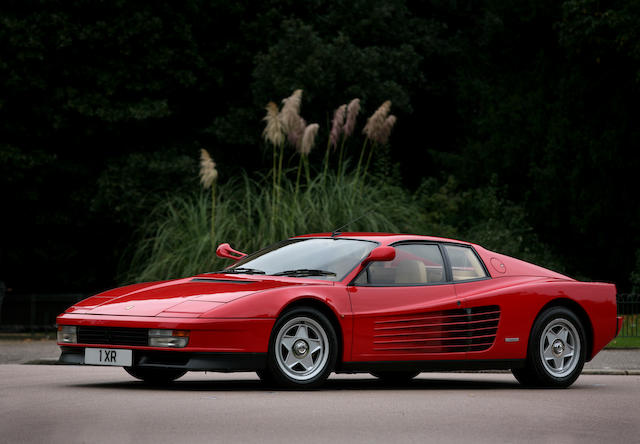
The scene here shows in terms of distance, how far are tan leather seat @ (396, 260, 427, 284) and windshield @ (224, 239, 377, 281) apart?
34 centimetres

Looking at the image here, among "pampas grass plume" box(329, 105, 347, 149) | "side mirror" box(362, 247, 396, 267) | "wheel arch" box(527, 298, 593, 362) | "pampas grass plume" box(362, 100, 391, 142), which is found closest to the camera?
"side mirror" box(362, 247, 396, 267)

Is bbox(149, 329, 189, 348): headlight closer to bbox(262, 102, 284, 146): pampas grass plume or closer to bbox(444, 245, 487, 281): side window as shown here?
bbox(444, 245, 487, 281): side window

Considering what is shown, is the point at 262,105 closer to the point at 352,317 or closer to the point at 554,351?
the point at 554,351

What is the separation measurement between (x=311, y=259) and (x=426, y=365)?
144 cm

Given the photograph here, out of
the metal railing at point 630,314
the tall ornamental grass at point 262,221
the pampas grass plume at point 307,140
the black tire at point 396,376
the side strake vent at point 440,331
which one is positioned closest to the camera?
the side strake vent at point 440,331

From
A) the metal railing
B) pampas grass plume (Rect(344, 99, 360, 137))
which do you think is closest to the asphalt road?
the metal railing

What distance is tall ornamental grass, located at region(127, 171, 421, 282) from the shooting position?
62.8ft

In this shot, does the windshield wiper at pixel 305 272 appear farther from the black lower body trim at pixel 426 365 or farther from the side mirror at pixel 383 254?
the black lower body trim at pixel 426 365

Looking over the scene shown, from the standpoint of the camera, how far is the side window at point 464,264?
37.8 feet

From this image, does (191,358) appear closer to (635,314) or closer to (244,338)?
(244,338)

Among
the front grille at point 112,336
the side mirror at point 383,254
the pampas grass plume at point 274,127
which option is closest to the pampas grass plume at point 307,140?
the pampas grass plume at point 274,127

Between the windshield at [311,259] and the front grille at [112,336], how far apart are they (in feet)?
5.19

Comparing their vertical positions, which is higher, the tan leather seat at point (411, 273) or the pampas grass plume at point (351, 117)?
the pampas grass plume at point (351, 117)

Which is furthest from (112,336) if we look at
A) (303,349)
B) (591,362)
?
(591,362)
